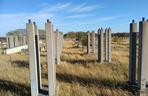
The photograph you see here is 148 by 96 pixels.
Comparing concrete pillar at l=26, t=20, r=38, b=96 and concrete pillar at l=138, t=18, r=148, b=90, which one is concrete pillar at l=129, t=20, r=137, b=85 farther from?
concrete pillar at l=26, t=20, r=38, b=96

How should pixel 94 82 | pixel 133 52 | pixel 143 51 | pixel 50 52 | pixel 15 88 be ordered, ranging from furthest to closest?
pixel 94 82, pixel 15 88, pixel 133 52, pixel 143 51, pixel 50 52

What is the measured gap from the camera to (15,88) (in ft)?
28.5

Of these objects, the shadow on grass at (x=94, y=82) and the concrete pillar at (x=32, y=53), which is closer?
the concrete pillar at (x=32, y=53)

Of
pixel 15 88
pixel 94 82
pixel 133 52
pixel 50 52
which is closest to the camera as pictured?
pixel 50 52

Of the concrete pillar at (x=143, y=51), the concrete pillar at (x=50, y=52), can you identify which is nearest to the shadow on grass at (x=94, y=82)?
Answer: the concrete pillar at (x=143, y=51)

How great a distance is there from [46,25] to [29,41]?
0.80m

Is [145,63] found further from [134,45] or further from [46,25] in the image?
[46,25]

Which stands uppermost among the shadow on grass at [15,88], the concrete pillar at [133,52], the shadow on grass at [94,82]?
the concrete pillar at [133,52]

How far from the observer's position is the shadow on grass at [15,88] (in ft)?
26.5

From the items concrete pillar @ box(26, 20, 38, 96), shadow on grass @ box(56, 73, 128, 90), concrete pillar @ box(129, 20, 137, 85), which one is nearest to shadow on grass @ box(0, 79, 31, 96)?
concrete pillar @ box(26, 20, 38, 96)

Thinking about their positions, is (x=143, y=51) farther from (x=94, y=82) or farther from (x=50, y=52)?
(x=50, y=52)

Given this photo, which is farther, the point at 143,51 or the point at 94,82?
the point at 94,82

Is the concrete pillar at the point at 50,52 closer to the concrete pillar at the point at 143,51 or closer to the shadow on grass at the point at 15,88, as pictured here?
the shadow on grass at the point at 15,88

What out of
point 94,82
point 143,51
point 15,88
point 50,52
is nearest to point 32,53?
point 50,52
